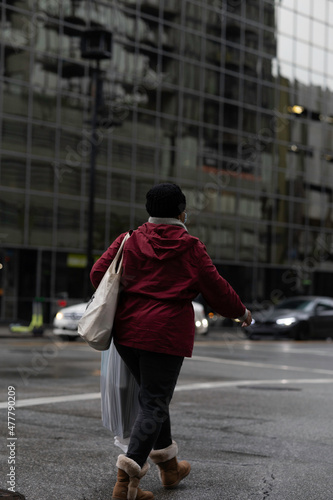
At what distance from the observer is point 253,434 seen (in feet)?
24.9

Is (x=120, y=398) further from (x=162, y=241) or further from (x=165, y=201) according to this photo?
(x=165, y=201)

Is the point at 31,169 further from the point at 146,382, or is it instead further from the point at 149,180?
the point at 146,382

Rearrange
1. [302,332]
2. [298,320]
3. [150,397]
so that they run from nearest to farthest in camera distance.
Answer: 1. [150,397]
2. [298,320]
3. [302,332]

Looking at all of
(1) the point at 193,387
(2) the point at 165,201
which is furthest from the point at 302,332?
(2) the point at 165,201

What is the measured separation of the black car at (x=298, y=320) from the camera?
2709 centimetres

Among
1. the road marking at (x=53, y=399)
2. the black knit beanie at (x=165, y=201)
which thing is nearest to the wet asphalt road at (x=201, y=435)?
the road marking at (x=53, y=399)

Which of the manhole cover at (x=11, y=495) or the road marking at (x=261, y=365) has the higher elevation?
the manhole cover at (x=11, y=495)

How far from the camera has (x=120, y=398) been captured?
5.17m

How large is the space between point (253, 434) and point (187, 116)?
109ft

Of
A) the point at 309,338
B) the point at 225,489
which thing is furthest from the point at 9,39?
the point at 225,489

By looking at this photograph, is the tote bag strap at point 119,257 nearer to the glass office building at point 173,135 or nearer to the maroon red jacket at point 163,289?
the maroon red jacket at point 163,289

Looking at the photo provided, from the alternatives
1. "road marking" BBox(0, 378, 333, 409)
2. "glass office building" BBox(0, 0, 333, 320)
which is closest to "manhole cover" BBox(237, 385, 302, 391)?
"road marking" BBox(0, 378, 333, 409)

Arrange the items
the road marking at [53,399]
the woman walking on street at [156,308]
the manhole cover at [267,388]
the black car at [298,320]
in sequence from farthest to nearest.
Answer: the black car at [298,320] < the manhole cover at [267,388] < the road marking at [53,399] < the woman walking on street at [156,308]

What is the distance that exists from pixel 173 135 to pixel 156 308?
34.6 meters
